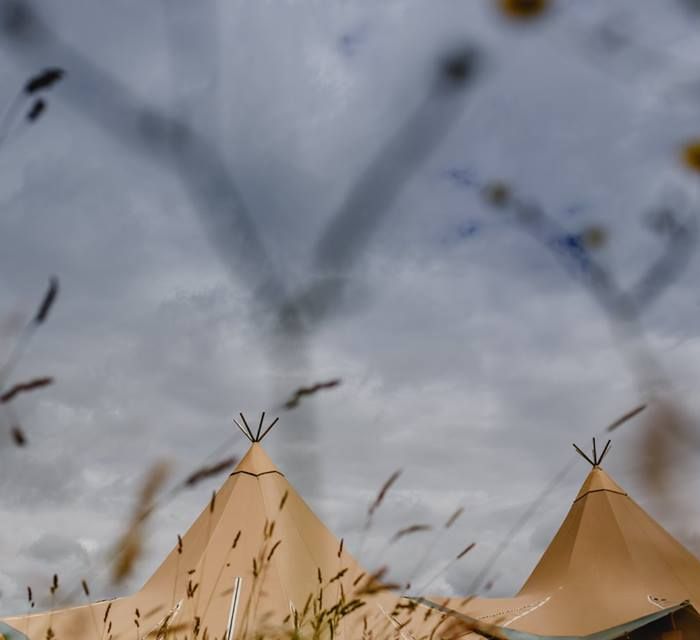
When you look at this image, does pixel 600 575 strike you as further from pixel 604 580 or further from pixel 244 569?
pixel 244 569

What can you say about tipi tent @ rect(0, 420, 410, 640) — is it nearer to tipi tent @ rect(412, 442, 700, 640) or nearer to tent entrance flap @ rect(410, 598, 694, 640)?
tent entrance flap @ rect(410, 598, 694, 640)

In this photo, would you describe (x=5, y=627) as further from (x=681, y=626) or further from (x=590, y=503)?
(x=590, y=503)

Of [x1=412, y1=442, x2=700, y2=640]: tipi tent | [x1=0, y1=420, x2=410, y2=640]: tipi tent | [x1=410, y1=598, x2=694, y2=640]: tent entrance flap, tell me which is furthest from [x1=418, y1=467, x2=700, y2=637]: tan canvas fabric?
[x1=0, y1=420, x2=410, y2=640]: tipi tent

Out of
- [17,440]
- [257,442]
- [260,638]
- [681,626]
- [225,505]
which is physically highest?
[257,442]

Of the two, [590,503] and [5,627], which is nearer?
[5,627]

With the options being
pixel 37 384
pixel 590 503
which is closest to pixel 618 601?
pixel 590 503

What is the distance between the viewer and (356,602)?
1.42 m

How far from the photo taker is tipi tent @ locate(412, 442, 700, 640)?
8.39 metres

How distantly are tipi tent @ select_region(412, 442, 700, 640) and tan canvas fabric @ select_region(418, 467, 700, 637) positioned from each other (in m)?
0.01

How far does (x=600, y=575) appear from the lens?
371 inches

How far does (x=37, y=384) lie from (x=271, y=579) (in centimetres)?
670

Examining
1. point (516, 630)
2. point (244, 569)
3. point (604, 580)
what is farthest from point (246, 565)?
point (604, 580)

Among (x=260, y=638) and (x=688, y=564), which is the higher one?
(x=688, y=564)

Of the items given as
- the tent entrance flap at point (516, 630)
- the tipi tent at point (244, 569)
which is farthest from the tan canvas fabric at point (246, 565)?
the tent entrance flap at point (516, 630)
